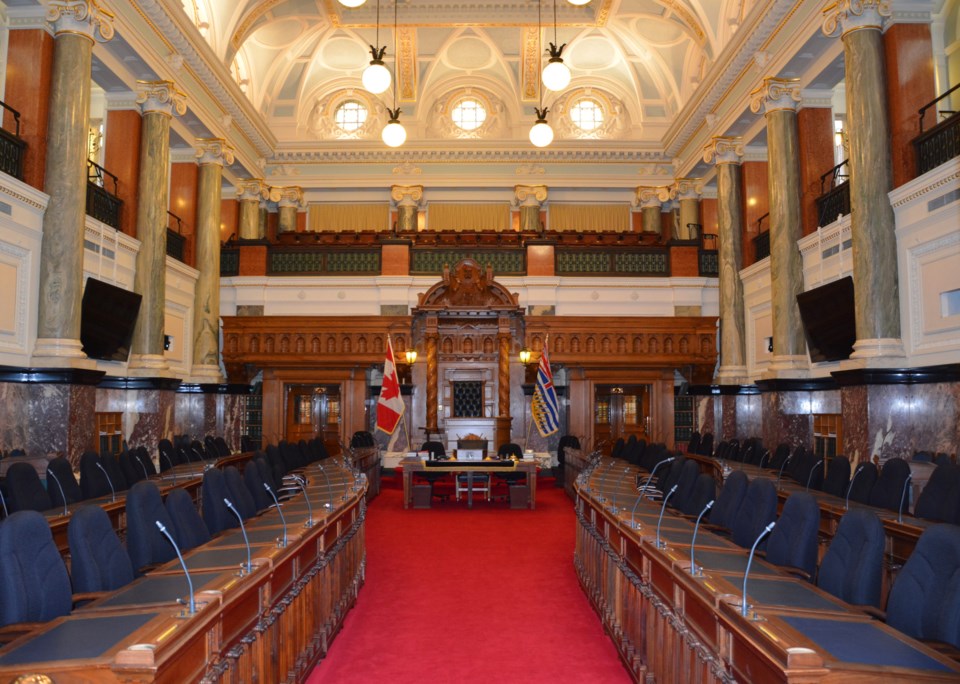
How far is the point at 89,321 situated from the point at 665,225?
14.8 metres

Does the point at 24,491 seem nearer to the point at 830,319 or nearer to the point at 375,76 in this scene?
the point at 375,76

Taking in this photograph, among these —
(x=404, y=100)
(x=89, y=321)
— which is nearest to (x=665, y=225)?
(x=404, y=100)

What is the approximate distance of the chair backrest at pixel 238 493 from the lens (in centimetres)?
617

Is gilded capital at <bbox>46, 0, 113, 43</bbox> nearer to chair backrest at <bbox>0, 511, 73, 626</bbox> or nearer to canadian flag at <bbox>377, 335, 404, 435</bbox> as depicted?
canadian flag at <bbox>377, 335, 404, 435</bbox>

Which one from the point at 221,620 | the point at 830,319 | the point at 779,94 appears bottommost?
the point at 221,620

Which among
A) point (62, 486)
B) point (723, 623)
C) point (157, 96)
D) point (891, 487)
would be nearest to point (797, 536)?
point (723, 623)

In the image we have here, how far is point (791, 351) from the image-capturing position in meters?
12.7

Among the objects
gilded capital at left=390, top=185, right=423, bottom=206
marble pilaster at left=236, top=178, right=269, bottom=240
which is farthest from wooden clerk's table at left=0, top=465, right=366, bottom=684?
gilded capital at left=390, top=185, right=423, bottom=206

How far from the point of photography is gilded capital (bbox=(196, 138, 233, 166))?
16047 millimetres

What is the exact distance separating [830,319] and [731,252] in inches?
185

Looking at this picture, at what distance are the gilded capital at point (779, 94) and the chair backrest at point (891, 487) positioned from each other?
313 inches

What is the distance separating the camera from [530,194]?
68.1ft

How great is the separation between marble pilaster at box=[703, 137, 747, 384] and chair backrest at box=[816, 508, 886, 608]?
12060 mm

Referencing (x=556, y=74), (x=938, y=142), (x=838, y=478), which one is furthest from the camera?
(x=556, y=74)
